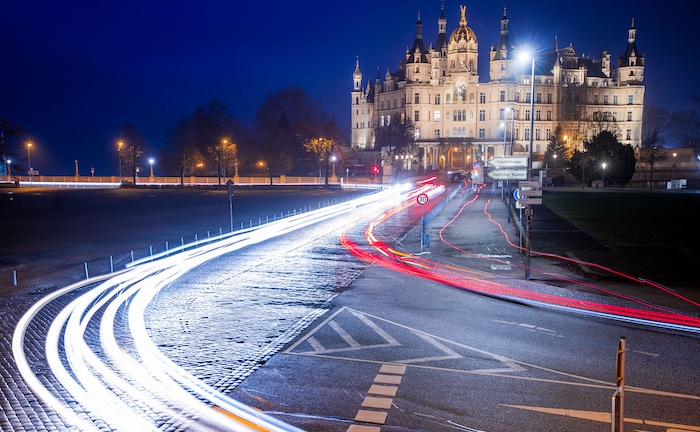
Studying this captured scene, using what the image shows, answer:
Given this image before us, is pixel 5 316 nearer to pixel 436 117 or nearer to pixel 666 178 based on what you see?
pixel 666 178

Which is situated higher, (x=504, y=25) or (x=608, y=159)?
(x=504, y=25)

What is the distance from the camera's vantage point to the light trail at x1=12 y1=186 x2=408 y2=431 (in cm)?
762

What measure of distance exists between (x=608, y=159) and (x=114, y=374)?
3056 inches

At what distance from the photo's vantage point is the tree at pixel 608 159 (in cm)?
7431

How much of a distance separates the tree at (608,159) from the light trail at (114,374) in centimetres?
7158

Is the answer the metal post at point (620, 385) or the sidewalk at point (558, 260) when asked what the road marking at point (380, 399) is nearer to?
the metal post at point (620, 385)

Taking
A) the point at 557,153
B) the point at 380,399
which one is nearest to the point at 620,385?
the point at 380,399

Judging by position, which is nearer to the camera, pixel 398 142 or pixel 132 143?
pixel 132 143

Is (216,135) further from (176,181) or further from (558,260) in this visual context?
(558,260)

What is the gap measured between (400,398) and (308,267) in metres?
11.7

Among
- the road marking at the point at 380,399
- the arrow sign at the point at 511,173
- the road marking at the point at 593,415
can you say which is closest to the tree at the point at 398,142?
the arrow sign at the point at 511,173

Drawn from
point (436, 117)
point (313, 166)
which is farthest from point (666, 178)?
point (313, 166)

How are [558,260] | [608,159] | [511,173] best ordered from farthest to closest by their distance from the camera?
[608,159], [511,173], [558,260]

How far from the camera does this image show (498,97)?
122 meters
